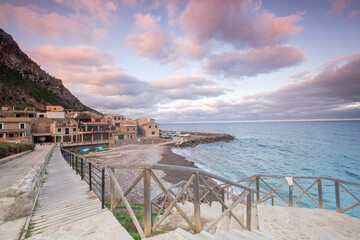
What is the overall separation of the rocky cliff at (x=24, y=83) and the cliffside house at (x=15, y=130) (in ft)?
107

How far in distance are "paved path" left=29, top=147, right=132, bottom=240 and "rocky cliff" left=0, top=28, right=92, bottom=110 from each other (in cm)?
7050

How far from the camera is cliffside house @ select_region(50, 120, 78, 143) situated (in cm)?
3559

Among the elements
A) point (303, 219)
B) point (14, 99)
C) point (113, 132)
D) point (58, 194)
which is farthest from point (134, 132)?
point (14, 99)

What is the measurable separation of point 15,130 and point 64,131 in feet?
28.1

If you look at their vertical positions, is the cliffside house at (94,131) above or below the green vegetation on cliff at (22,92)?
below

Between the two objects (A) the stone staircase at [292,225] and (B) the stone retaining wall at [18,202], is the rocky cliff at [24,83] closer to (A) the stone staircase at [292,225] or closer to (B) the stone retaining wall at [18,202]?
(B) the stone retaining wall at [18,202]

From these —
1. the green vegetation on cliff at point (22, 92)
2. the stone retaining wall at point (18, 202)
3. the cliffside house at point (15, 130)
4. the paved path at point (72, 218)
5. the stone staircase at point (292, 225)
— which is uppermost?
the green vegetation on cliff at point (22, 92)

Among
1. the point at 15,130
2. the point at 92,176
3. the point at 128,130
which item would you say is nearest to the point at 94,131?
the point at 128,130

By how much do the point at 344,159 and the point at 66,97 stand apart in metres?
117

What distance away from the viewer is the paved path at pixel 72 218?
11.2ft

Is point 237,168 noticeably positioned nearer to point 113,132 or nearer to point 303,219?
point 303,219

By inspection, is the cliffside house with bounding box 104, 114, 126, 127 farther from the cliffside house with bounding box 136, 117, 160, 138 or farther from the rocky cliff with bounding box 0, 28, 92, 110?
the rocky cliff with bounding box 0, 28, 92, 110

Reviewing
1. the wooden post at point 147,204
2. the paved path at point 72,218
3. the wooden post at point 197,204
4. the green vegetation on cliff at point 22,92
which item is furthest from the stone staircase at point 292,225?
the green vegetation on cliff at point 22,92

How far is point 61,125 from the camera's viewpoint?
120ft
